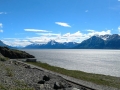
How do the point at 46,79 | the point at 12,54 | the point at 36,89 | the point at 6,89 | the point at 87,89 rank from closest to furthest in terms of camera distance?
1. the point at 6,89
2. the point at 36,89
3. the point at 87,89
4. the point at 46,79
5. the point at 12,54

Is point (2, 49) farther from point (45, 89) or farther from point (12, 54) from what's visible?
point (45, 89)

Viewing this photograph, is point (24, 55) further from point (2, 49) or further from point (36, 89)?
point (36, 89)

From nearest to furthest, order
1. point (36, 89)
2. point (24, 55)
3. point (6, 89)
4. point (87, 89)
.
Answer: point (6, 89), point (36, 89), point (87, 89), point (24, 55)

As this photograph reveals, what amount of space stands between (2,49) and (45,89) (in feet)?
385

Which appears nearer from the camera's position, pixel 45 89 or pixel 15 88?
pixel 15 88

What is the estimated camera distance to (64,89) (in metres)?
23.5

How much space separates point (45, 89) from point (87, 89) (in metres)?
5.79

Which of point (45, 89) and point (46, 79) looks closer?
point (45, 89)

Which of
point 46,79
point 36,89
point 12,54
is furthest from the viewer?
point 12,54

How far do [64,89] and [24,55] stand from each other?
12180cm

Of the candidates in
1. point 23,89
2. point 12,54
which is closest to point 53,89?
point 23,89

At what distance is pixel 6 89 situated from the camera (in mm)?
19891

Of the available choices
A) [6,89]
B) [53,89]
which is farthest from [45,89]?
[6,89]

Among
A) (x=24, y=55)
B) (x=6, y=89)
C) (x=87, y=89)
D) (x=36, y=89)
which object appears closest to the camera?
(x=6, y=89)
